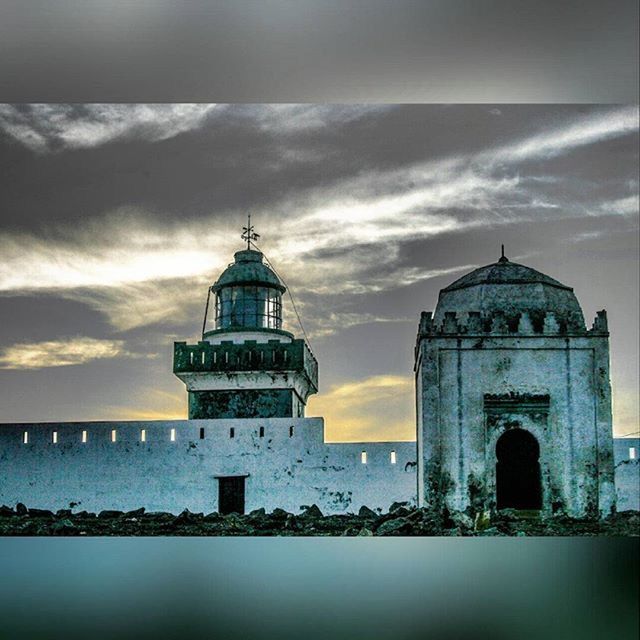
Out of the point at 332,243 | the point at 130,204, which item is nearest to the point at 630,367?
the point at 332,243

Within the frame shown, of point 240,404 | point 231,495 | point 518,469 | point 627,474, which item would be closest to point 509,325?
point 518,469

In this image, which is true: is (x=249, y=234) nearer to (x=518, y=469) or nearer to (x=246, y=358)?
(x=246, y=358)

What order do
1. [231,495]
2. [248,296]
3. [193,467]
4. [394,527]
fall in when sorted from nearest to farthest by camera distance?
[394,527]
[231,495]
[193,467]
[248,296]

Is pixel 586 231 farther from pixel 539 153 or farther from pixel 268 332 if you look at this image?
pixel 268 332

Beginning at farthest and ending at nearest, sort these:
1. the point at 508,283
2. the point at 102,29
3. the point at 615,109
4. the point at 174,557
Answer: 1. the point at 508,283
2. the point at 615,109
3. the point at 174,557
4. the point at 102,29

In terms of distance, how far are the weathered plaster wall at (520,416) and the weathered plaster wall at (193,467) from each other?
0.54 m

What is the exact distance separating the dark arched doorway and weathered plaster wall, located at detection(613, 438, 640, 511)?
837 millimetres

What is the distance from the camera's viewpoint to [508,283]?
1178 cm

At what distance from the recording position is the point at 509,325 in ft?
39.1

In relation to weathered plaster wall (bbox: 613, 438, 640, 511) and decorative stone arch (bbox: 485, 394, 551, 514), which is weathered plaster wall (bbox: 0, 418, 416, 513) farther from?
weathered plaster wall (bbox: 613, 438, 640, 511)

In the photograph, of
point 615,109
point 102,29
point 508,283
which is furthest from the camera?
point 508,283

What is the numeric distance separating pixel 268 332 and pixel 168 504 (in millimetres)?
2206

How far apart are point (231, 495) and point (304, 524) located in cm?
89

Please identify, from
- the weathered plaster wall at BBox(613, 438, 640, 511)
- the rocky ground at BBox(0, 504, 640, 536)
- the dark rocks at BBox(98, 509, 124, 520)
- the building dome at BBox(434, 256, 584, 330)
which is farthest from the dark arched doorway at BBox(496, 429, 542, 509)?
the dark rocks at BBox(98, 509, 124, 520)
